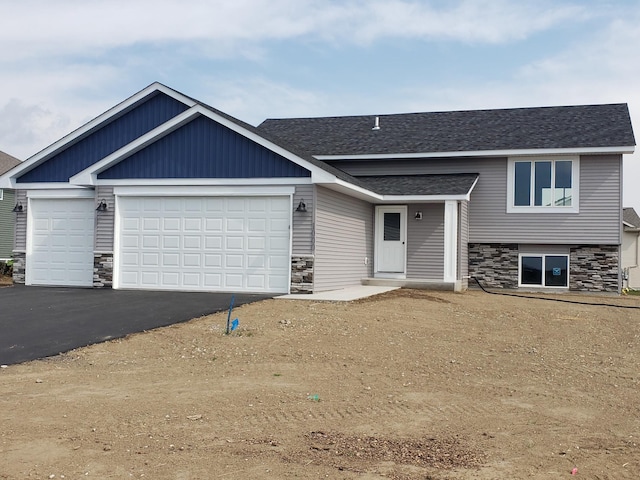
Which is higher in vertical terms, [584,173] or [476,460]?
[584,173]

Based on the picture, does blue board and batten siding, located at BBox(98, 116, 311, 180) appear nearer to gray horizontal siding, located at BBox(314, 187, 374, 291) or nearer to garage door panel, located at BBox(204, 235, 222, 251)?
gray horizontal siding, located at BBox(314, 187, 374, 291)

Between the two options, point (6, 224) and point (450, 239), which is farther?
point (6, 224)

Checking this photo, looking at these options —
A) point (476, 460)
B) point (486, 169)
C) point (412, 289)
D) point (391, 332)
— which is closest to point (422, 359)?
point (391, 332)

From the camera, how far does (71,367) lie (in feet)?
27.6

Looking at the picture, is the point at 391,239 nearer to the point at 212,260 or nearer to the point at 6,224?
the point at 212,260

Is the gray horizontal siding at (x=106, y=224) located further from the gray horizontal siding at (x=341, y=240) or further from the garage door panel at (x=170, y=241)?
the gray horizontal siding at (x=341, y=240)

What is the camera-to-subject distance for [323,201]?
647 inches

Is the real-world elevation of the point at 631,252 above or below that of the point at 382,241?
below

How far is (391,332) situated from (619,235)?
40.2 ft

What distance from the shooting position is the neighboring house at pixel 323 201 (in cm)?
1616

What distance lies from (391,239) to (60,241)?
372 inches

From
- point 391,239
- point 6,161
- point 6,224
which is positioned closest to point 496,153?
point 391,239

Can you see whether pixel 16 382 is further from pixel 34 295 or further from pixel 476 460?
pixel 34 295

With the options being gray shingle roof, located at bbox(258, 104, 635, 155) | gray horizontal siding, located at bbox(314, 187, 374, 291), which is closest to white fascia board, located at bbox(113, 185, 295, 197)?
gray horizontal siding, located at bbox(314, 187, 374, 291)
